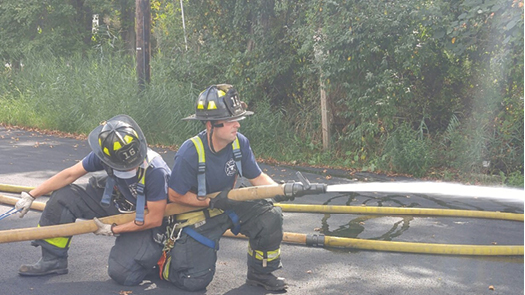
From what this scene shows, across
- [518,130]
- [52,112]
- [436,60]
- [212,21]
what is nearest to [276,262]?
[518,130]

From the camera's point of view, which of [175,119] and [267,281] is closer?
[267,281]

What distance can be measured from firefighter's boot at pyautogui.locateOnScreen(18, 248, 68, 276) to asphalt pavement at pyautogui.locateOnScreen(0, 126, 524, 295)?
0.17 ft

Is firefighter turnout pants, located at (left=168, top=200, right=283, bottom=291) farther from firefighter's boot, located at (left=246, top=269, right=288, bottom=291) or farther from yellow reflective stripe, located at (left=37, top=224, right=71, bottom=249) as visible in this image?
yellow reflective stripe, located at (left=37, top=224, right=71, bottom=249)

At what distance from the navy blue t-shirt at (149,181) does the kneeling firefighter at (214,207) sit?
0.08m

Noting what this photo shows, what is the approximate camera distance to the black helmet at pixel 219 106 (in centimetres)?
444

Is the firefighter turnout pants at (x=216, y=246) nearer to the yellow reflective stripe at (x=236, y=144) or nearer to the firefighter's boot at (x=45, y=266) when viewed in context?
the yellow reflective stripe at (x=236, y=144)

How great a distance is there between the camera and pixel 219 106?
14.6ft

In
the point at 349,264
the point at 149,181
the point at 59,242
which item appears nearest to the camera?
the point at 149,181

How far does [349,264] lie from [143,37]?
28.3 feet

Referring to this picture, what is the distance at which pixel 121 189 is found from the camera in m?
4.70

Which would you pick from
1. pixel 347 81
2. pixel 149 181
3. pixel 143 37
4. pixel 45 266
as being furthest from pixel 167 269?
pixel 143 37

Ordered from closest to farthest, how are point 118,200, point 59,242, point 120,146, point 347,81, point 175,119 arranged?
point 120,146 < point 59,242 < point 118,200 < point 347,81 < point 175,119

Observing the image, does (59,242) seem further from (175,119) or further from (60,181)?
(175,119)

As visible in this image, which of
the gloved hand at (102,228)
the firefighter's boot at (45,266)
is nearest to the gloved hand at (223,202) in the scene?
the gloved hand at (102,228)
